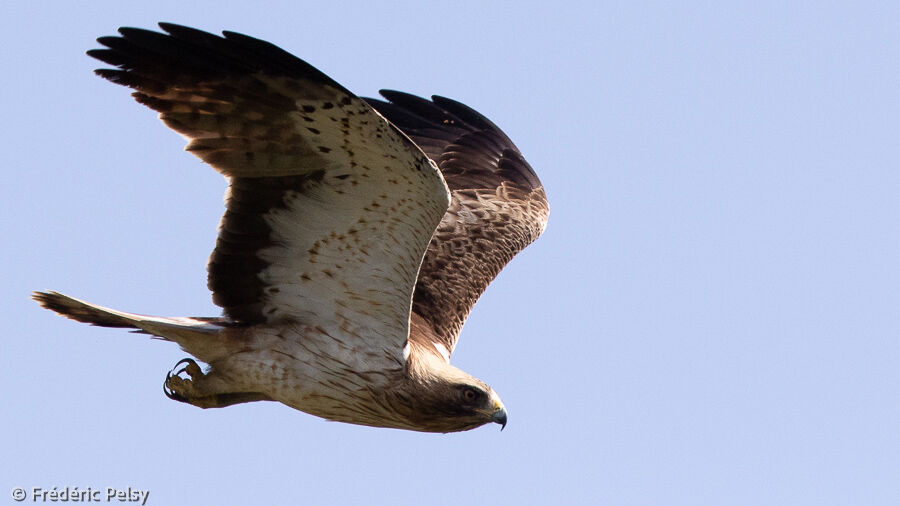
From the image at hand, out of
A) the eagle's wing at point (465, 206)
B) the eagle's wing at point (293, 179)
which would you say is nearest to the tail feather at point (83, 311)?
the eagle's wing at point (293, 179)

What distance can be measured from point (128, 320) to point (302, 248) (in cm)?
112

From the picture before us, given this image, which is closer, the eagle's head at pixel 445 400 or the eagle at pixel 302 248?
the eagle at pixel 302 248

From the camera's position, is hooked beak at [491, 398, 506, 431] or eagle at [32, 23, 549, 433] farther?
hooked beak at [491, 398, 506, 431]

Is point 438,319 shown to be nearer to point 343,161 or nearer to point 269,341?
point 269,341

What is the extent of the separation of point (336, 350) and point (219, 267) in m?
0.87

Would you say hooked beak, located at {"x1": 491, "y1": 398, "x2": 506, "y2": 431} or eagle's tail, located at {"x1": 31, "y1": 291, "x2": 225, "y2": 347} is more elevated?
eagle's tail, located at {"x1": 31, "y1": 291, "x2": 225, "y2": 347}

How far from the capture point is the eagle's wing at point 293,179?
7.21 meters

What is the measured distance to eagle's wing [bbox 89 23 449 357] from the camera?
7211 millimetres

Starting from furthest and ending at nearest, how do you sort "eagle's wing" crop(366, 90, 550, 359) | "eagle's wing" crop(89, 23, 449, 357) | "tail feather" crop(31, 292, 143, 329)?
"eagle's wing" crop(366, 90, 550, 359) → "tail feather" crop(31, 292, 143, 329) → "eagle's wing" crop(89, 23, 449, 357)

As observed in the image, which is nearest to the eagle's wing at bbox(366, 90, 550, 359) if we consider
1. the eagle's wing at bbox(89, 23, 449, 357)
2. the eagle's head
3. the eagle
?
the eagle

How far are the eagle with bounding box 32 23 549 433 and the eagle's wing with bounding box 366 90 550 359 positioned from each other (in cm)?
7

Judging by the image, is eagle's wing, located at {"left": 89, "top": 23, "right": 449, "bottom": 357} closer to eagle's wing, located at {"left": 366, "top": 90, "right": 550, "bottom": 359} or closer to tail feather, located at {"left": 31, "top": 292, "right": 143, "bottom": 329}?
tail feather, located at {"left": 31, "top": 292, "right": 143, "bottom": 329}

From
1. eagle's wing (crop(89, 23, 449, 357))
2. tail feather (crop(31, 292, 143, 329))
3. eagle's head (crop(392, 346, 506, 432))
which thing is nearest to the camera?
eagle's wing (crop(89, 23, 449, 357))

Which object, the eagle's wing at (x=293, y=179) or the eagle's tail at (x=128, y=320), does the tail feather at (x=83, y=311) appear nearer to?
the eagle's tail at (x=128, y=320)
